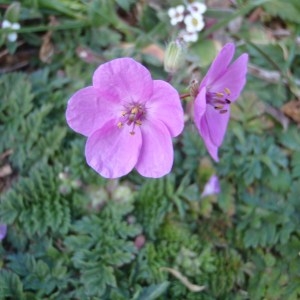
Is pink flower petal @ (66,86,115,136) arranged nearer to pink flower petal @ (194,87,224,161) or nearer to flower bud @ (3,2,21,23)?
pink flower petal @ (194,87,224,161)

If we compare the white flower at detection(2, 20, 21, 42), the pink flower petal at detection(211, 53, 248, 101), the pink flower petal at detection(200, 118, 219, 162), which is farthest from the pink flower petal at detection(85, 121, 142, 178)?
the white flower at detection(2, 20, 21, 42)

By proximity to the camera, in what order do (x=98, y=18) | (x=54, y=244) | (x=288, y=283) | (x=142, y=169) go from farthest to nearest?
(x=98, y=18) < (x=54, y=244) < (x=288, y=283) < (x=142, y=169)

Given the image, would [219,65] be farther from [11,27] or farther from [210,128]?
[11,27]

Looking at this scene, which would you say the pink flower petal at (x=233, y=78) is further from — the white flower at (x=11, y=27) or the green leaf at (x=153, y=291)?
the white flower at (x=11, y=27)

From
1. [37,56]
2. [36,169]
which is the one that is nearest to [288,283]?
[36,169]

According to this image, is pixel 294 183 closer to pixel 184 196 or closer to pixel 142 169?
pixel 184 196

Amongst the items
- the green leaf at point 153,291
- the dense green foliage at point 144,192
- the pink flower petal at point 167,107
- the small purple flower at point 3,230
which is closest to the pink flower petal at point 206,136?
the pink flower petal at point 167,107
